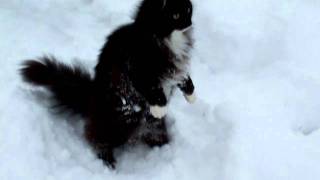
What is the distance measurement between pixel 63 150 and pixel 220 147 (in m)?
0.85

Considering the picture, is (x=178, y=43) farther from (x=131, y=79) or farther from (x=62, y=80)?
(x=62, y=80)

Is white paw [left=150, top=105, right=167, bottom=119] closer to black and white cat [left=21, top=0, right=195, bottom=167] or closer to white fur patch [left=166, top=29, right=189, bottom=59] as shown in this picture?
black and white cat [left=21, top=0, right=195, bottom=167]

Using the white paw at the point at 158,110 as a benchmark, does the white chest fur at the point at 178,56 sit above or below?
above

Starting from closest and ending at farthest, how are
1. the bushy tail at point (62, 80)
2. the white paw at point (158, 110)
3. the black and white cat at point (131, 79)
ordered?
the black and white cat at point (131, 79) < the white paw at point (158, 110) < the bushy tail at point (62, 80)

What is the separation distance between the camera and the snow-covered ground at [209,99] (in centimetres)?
297

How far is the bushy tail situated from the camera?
3025mm

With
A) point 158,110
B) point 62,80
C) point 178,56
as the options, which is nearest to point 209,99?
point 158,110

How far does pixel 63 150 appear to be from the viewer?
303cm

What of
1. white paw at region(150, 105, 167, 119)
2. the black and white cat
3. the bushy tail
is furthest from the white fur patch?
the bushy tail

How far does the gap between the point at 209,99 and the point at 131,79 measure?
87cm

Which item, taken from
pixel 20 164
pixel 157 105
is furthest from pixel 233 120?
pixel 20 164

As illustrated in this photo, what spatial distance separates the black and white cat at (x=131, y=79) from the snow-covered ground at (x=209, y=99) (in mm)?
167

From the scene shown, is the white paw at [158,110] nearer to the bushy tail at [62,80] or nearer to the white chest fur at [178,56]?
the white chest fur at [178,56]

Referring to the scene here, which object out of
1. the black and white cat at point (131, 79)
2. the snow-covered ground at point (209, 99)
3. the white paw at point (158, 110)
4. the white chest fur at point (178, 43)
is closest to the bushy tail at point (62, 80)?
the black and white cat at point (131, 79)
